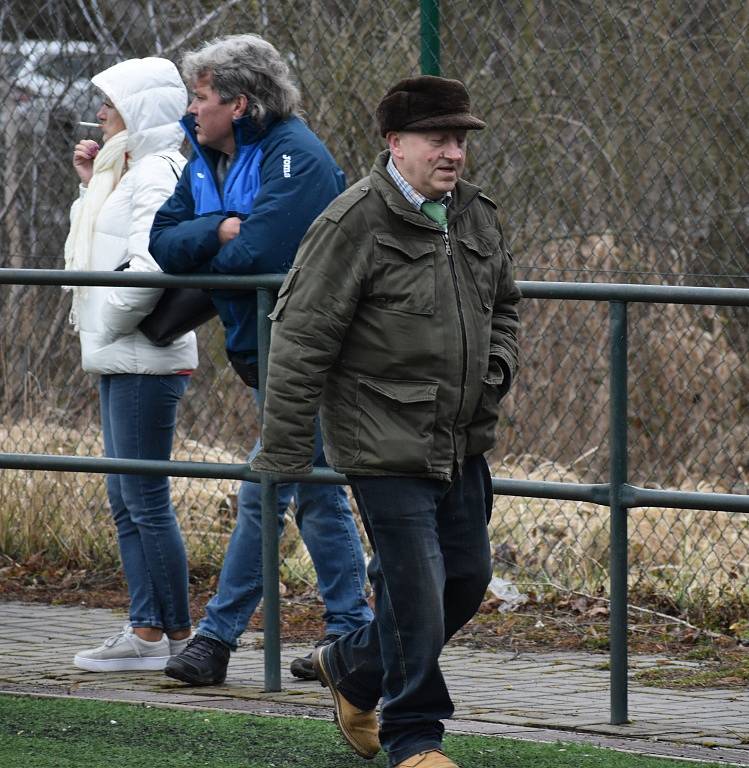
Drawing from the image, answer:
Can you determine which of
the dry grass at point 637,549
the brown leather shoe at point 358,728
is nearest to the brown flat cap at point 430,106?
the brown leather shoe at point 358,728

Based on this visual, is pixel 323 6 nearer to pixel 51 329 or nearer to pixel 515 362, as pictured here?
pixel 51 329

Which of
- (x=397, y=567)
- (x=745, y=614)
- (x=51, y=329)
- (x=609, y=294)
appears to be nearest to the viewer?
(x=397, y=567)

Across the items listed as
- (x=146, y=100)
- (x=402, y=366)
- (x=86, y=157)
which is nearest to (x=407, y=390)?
(x=402, y=366)

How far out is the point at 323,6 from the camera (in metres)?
→ 7.93

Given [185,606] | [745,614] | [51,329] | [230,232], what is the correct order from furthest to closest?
[51,329] < [745,614] < [185,606] < [230,232]

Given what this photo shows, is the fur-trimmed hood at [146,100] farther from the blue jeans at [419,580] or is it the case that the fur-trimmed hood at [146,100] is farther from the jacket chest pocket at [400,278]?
the blue jeans at [419,580]

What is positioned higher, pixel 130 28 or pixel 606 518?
pixel 130 28

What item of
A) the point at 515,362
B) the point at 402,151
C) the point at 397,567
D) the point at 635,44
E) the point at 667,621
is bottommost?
the point at 667,621

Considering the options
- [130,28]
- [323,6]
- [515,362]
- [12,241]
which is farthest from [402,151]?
[12,241]

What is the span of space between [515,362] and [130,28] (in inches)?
185

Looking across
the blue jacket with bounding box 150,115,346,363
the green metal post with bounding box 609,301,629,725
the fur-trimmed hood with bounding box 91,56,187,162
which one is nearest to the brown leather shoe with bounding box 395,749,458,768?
the green metal post with bounding box 609,301,629,725

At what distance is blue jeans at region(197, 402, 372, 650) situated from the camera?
17.7 feet

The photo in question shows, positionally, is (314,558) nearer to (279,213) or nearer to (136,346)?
(136,346)

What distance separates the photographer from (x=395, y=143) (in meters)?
4.16
